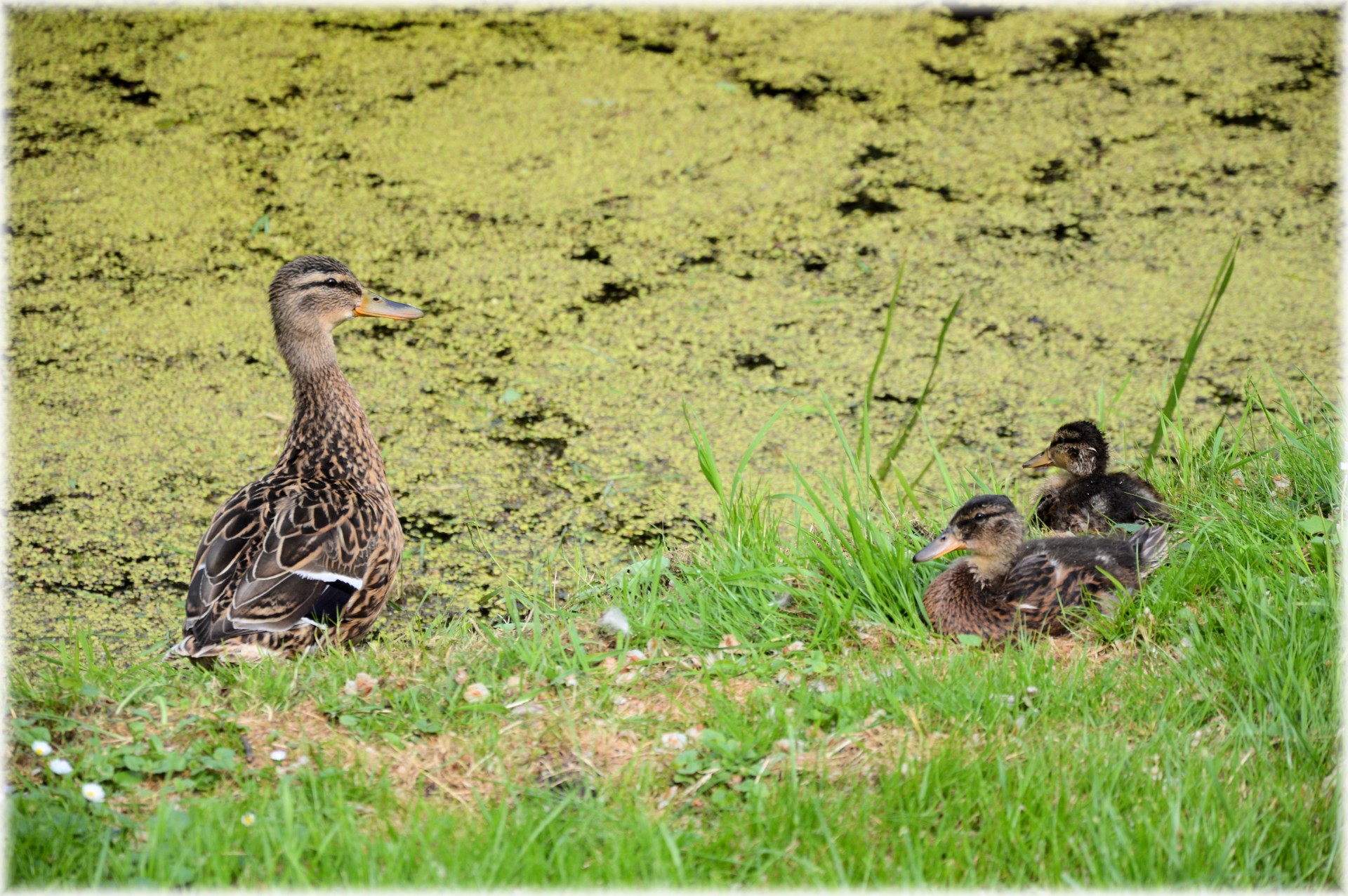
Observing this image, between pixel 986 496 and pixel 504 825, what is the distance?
1394mm

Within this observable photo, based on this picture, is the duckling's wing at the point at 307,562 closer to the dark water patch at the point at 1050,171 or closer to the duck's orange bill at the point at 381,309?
the duck's orange bill at the point at 381,309

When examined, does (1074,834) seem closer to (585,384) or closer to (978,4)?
(585,384)

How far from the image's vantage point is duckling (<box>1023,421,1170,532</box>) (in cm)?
347

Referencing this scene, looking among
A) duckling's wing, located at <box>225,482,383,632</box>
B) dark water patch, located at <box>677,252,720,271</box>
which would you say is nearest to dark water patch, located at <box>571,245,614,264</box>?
dark water patch, located at <box>677,252,720,271</box>

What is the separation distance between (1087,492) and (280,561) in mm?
2119

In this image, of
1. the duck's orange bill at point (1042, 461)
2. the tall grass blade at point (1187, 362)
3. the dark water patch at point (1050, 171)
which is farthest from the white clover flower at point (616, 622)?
the dark water patch at point (1050, 171)

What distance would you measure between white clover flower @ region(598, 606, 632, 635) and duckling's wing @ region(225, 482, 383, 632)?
659 millimetres

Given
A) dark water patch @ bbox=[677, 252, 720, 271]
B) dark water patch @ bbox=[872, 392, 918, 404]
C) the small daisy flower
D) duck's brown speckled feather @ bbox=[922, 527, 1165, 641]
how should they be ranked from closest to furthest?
the small daisy flower < duck's brown speckled feather @ bbox=[922, 527, 1165, 641] < dark water patch @ bbox=[872, 392, 918, 404] < dark water patch @ bbox=[677, 252, 720, 271]

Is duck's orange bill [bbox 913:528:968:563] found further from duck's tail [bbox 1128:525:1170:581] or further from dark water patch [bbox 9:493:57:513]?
dark water patch [bbox 9:493:57:513]

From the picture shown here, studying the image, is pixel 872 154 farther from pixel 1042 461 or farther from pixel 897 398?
pixel 1042 461

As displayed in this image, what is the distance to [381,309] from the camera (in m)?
3.92

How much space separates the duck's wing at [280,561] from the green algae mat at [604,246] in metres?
0.34

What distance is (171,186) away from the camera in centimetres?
530

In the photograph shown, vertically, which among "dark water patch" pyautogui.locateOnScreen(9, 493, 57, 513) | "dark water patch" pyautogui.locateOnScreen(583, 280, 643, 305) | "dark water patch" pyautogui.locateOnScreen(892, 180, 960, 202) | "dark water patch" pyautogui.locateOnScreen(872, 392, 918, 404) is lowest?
"dark water patch" pyautogui.locateOnScreen(9, 493, 57, 513)
